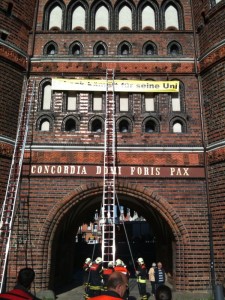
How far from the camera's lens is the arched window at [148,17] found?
13.3 m

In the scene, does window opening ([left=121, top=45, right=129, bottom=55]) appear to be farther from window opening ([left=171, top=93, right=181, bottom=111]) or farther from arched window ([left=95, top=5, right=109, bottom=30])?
window opening ([left=171, top=93, right=181, bottom=111])

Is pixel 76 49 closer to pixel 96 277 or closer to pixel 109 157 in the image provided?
pixel 109 157

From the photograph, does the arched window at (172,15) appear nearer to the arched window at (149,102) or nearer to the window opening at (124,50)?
the window opening at (124,50)

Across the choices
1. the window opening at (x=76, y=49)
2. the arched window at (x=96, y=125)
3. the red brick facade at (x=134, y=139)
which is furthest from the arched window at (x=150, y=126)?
the window opening at (x=76, y=49)

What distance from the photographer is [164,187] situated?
434 inches

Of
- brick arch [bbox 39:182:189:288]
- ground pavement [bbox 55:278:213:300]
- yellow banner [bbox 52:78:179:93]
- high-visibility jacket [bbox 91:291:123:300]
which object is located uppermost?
yellow banner [bbox 52:78:179:93]

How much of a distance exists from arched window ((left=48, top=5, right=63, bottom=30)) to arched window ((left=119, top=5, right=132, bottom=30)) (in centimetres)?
240

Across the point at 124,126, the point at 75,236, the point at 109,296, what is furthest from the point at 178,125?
the point at 109,296

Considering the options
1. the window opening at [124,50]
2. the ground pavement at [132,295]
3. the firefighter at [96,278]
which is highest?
the window opening at [124,50]

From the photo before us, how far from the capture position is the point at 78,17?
1351cm

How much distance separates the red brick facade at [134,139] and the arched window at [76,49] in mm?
147

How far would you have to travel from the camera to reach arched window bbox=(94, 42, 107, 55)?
12.8m

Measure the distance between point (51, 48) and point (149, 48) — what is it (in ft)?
12.3

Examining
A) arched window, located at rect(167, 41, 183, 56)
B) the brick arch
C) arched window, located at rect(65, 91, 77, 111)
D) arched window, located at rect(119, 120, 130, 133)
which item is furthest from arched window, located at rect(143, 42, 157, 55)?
the brick arch
